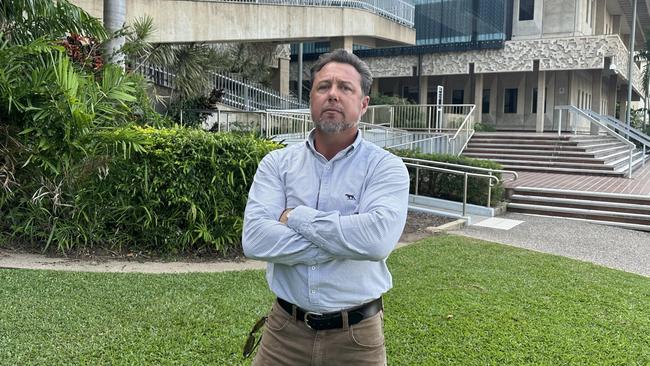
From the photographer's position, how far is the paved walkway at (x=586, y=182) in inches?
488

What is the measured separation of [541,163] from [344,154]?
16019mm

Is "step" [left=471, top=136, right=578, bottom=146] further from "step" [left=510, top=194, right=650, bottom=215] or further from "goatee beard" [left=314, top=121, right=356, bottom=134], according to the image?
"goatee beard" [left=314, top=121, right=356, bottom=134]

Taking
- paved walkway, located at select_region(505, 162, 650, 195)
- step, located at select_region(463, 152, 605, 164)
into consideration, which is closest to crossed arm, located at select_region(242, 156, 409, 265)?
paved walkway, located at select_region(505, 162, 650, 195)

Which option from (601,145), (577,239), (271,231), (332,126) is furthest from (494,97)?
(271,231)

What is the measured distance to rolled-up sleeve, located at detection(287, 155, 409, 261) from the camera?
1.96 meters

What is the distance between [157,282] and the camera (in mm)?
5188

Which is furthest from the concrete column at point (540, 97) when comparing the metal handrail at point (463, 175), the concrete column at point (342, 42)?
→ the metal handrail at point (463, 175)

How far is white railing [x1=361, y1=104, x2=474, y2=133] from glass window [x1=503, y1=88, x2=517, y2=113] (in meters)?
10.4

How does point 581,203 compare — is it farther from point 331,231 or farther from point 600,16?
point 600,16

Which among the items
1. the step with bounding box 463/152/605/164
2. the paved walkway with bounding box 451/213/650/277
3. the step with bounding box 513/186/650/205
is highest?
the step with bounding box 463/152/605/164

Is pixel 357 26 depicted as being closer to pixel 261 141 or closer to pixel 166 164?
pixel 261 141

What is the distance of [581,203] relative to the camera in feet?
37.3

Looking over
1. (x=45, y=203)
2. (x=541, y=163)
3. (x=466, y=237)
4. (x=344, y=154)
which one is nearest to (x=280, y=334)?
(x=344, y=154)

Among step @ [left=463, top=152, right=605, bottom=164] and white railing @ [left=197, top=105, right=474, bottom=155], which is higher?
white railing @ [left=197, top=105, right=474, bottom=155]
